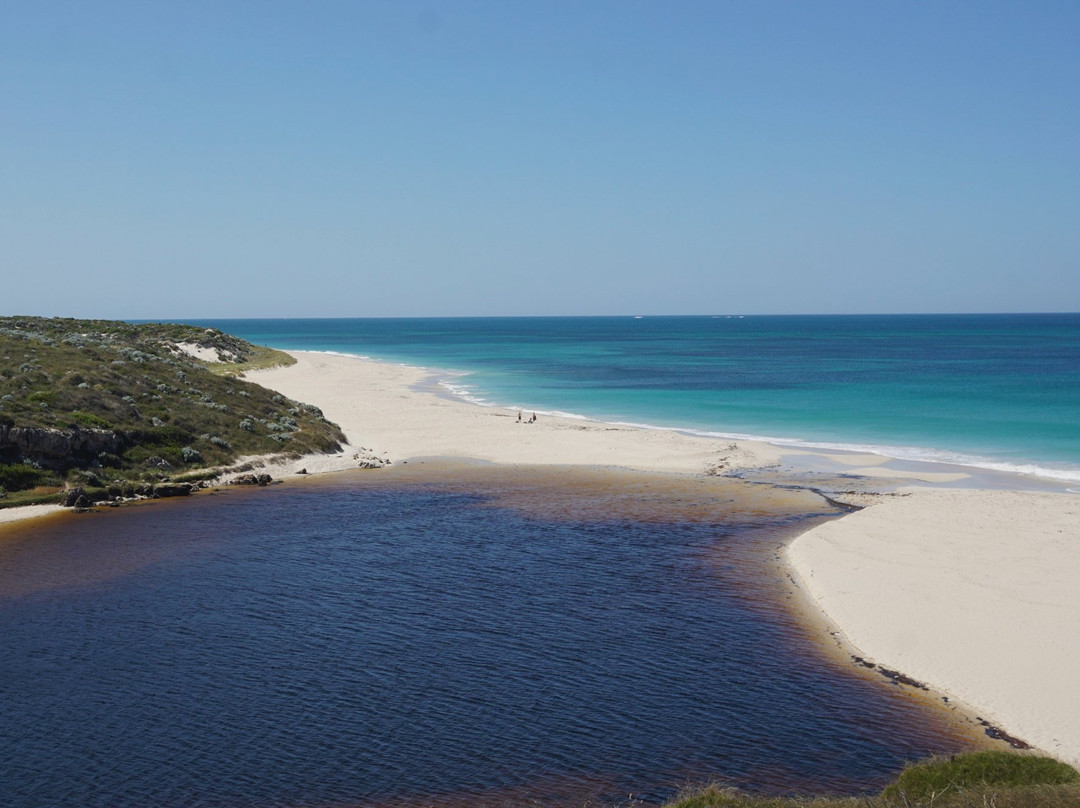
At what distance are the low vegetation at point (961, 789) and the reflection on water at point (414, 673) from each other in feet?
5.28

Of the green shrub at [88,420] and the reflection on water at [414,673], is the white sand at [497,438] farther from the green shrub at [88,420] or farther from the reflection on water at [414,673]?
the reflection on water at [414,673]

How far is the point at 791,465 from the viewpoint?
4441cm

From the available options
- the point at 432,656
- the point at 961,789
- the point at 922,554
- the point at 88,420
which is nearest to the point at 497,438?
the point at 88,420

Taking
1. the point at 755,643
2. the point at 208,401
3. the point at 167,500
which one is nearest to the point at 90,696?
the point at 755,643

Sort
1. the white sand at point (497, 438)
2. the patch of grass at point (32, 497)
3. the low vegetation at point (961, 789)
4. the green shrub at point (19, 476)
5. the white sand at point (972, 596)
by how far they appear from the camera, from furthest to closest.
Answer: the white sand at point (497, 438) < the green shrub at point (19, 476) < the patch of grass at point (32, 497) < the white sand at point (972, 596) < the low vegetation at point (961, 789)

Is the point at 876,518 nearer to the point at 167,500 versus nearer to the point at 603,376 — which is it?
the point at 167,500

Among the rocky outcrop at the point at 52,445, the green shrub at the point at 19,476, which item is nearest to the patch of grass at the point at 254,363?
the rocky outcrop at the point at 52,445

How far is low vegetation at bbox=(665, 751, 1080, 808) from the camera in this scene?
453 inches

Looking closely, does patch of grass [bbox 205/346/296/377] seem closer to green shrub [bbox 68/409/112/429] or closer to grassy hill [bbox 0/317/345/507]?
grassy hill [bbox 0/317/345/507]

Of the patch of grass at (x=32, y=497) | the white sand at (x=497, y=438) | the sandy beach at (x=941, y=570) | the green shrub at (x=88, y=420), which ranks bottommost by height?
the patch of grass at (x=32, y=497)

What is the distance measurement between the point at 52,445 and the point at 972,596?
35092 millimetres

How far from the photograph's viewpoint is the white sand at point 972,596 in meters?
17.7

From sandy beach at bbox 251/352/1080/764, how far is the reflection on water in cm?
152

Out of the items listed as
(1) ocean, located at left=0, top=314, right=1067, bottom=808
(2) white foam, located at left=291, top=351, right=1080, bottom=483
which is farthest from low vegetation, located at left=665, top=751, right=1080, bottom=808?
(2) white foam, located at left=291, top=351, right=1080, bottom=483
